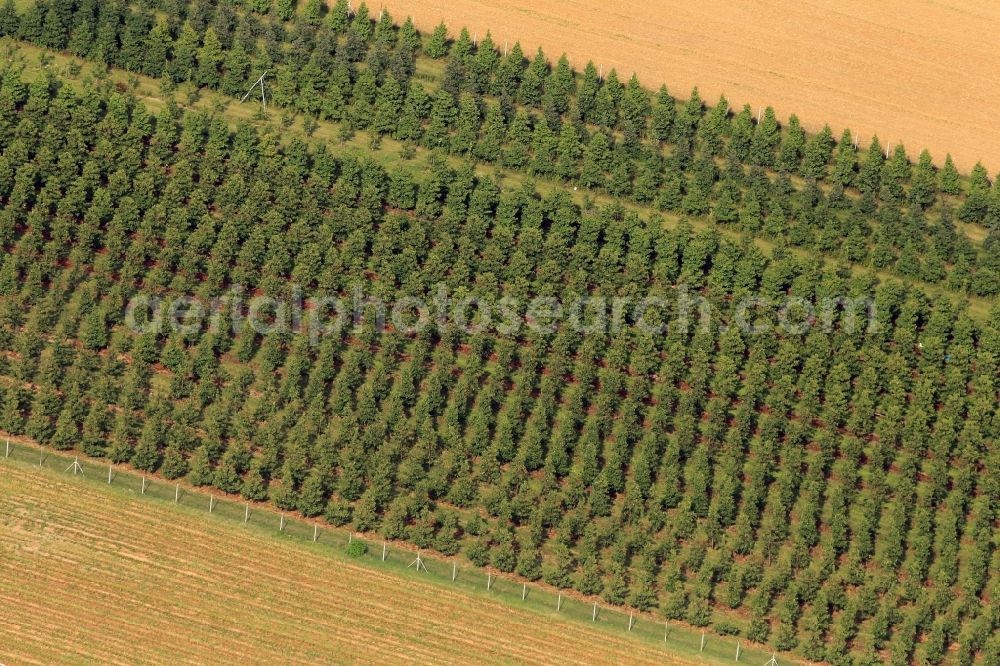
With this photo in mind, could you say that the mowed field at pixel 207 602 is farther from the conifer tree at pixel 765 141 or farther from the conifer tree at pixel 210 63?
the conifer tree at pixel 765 141

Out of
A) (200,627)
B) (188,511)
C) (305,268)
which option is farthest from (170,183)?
(200,627)

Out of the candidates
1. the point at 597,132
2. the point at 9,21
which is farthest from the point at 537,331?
the point at 9,21

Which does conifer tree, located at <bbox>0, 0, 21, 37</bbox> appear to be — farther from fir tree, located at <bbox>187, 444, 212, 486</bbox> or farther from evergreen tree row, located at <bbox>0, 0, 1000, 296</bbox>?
fir tree, located at <bbox>187, 444, 212, 486</bbox>

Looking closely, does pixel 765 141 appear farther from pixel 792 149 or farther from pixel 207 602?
pixel 207 602

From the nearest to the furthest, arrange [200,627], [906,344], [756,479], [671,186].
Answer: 1. [200,627]
2. [756,479]
3. [906,344]
4. [671,186]

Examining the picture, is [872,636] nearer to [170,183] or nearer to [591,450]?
[591,450]

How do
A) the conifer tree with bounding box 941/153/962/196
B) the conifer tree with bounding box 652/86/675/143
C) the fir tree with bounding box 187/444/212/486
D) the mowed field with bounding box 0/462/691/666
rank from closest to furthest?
1. the mowed field with bounding box 0/462/691/666
2. the fir tree with bounding box 187/444/212/486
3. the conifer tree with bounding box 941/153/962/196
4. the conifer tree with bounding box 652/86/675/143

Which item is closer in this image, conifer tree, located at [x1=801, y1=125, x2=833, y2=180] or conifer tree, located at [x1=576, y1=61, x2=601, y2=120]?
conifer tree, located at [x1=801, y1=125, x2=833, y2=180]

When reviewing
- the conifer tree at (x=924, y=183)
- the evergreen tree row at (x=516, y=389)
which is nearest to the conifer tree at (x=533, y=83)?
the evergreen tree row at (x=516, y=389)

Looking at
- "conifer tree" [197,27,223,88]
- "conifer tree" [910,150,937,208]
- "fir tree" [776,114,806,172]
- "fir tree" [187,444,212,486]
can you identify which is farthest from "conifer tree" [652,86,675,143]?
"fir tree" [187,444,212,486]
